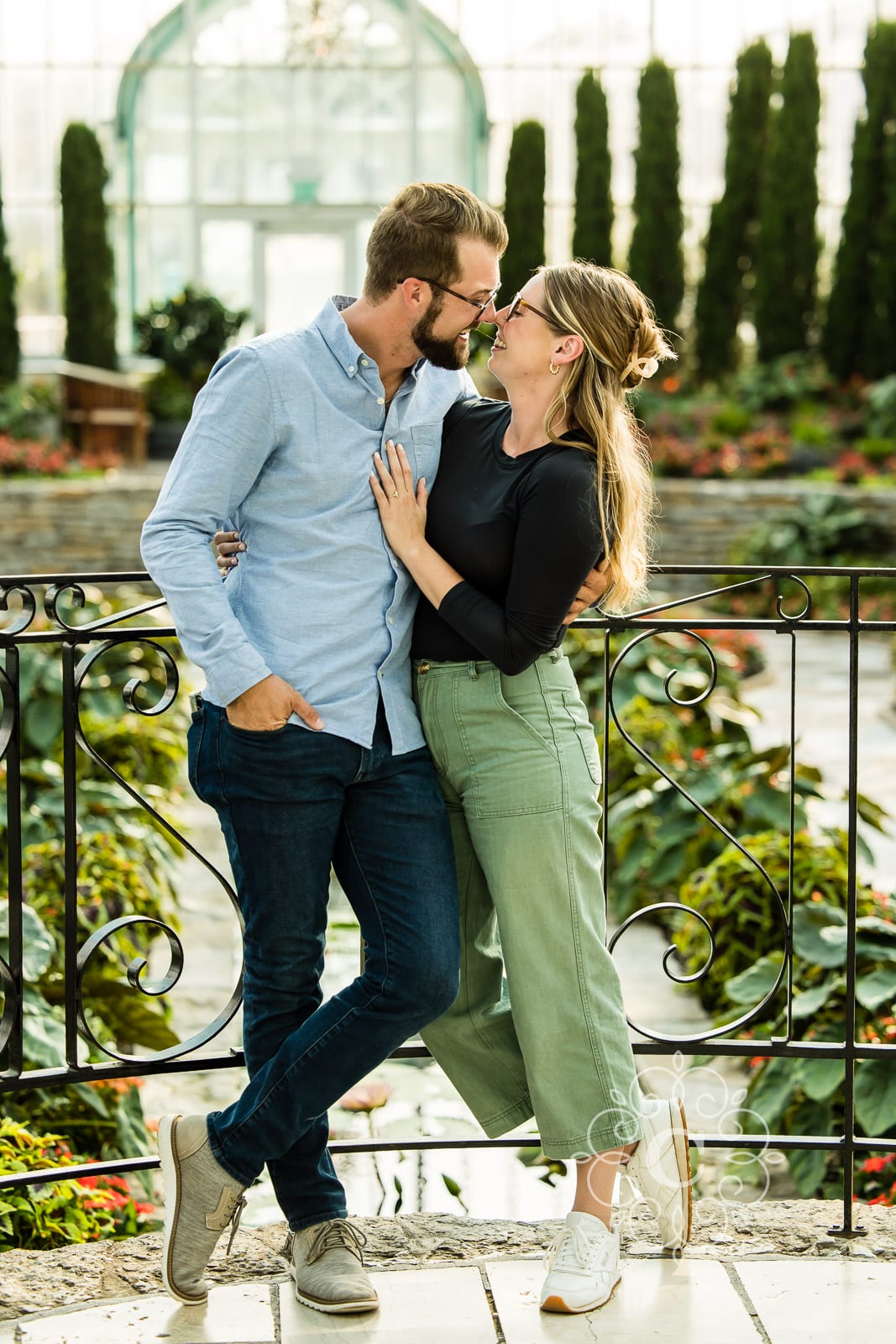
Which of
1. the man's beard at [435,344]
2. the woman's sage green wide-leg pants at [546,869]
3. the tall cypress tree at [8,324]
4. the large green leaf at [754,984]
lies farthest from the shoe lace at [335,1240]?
the tall cypress tree at [8,324]

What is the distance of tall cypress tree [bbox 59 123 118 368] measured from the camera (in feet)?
54.9

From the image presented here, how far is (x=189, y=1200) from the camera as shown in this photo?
2.04 metres

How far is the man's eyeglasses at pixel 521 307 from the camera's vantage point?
6.61 ft

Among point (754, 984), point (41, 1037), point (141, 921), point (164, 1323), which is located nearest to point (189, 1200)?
point (164, 1323)

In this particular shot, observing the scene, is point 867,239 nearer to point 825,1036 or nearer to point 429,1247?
point 825,1036

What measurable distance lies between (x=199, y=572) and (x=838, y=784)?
4.96 meters

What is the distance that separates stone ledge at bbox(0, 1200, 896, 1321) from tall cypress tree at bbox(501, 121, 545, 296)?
1573 centimetres

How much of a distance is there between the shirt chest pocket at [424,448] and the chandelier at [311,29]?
1809cm

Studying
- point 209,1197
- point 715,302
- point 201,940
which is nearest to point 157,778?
point 201,940

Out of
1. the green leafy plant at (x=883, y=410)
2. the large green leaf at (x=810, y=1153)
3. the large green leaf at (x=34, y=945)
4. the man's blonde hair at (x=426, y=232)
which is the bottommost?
the large green leaf at (x=810, y=1153)

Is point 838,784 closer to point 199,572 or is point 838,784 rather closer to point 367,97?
point 199,572

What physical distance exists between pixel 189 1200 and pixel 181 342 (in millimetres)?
15031

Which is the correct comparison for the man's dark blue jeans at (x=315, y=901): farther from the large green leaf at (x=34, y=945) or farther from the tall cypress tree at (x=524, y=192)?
the tall cypress tree at (x=524, y=192)

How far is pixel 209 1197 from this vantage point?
2039 millimetres
